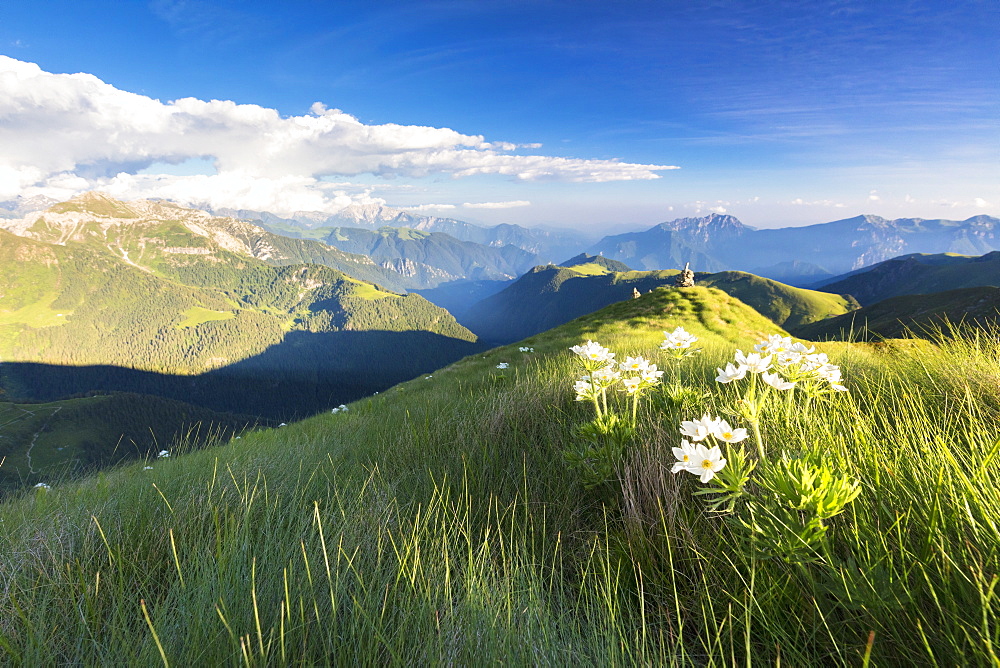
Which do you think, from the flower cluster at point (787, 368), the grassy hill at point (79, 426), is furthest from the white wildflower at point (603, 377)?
the grassy hill at point (79, 426)

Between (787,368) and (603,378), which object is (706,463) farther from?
(603,378)

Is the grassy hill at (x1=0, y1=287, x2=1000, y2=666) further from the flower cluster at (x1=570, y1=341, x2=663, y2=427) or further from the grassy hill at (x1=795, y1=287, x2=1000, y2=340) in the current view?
the grassy hill at (x1=795, y1=287, x2=1000, y2=340)

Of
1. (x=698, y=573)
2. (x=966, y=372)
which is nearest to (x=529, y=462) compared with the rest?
(x=698, y=573)

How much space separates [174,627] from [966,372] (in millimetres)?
6782

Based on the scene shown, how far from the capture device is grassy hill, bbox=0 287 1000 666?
176 cm

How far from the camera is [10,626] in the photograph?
1.94m

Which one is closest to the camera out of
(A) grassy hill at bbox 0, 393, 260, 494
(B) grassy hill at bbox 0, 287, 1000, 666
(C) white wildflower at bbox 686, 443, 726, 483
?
(B) grassy hill at bbox 0, 287, 1000, 666

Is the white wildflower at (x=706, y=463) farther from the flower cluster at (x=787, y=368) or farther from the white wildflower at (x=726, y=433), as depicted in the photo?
the flower cluster at (x=787, y=368)

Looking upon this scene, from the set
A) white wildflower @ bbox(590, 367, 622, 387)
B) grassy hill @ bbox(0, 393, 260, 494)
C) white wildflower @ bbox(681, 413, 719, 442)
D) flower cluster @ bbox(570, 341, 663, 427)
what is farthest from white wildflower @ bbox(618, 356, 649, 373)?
grassy hill @ bbox(0, 393, 260, 494)

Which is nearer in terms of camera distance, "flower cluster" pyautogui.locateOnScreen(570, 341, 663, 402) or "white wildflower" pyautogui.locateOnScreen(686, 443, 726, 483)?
"white wildflower" pyautogui.locateOnScreen(686, 443, 726, 483)

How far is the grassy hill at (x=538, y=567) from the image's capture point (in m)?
1.76

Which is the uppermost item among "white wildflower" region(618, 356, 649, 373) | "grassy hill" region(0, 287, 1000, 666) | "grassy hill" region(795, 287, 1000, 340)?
"white wildflower" region(618, 356, 649, 373)

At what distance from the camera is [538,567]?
9.06 ft

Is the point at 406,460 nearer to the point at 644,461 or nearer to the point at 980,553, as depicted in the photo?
the point at 644,461
